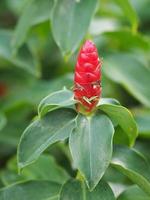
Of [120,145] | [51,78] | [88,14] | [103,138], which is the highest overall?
[88,14]

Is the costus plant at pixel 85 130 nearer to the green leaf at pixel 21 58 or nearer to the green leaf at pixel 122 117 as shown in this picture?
the green leaf at pixel 122 117

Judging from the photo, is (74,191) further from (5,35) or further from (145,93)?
(5,35)

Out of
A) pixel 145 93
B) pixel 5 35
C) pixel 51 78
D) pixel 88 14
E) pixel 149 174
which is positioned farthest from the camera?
pixel 51 78

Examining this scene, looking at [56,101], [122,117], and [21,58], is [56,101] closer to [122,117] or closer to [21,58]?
[122,117]

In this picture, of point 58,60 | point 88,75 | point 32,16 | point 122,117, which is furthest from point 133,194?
point 58,60

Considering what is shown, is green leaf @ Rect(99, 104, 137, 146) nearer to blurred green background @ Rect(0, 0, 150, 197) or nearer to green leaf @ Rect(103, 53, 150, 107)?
blurred green background @ Rect(0, 0, 150, 197)

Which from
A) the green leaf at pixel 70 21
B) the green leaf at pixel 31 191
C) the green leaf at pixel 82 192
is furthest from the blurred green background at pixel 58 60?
the green leaf at pixel 82 192

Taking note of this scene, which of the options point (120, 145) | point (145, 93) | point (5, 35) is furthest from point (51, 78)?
point (120, 145)
